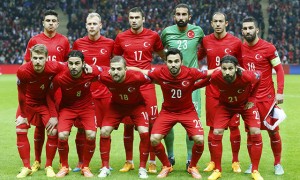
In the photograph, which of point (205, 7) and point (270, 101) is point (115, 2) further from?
point (270, 101)

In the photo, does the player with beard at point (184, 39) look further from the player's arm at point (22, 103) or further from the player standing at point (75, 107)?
the player's arm at point (22, 103)

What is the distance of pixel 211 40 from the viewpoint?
9.34 meters

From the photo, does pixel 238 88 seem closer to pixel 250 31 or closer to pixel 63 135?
pixel 250 31

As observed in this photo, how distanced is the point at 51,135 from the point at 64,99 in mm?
578

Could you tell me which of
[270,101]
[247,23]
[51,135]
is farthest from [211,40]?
[51,135]

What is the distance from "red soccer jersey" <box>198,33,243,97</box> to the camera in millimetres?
9188

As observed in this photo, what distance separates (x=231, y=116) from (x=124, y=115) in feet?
5.11

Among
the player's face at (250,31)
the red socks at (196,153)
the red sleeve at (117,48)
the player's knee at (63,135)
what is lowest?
the red socks at (196,153)

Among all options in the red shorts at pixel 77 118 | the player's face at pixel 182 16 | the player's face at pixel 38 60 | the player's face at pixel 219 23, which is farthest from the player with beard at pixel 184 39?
the player's face at pixel 38 60

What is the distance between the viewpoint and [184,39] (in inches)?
374

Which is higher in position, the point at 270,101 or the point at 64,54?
the point at 64,54

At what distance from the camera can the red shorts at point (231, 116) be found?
27.8 feet

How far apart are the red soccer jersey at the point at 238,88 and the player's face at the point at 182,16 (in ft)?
4.56

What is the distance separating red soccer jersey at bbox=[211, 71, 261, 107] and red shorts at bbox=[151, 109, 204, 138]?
1.62 ft
